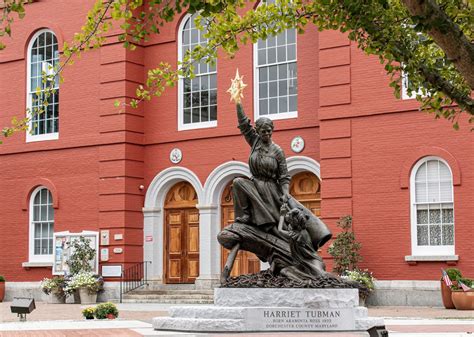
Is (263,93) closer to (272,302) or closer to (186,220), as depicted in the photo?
(186,220)

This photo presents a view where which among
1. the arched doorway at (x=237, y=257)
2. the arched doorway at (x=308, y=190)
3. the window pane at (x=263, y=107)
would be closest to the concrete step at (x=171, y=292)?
the arched doorway at (x=237, y=257)

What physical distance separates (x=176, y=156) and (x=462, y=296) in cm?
1011

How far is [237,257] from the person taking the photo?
25.4 meters

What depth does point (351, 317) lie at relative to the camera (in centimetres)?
1243

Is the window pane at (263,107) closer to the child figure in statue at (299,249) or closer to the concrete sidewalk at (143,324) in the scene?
the concrete sidewalk at (143,324)

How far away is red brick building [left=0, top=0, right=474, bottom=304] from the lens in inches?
854

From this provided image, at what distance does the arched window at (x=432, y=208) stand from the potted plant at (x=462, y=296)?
4.42 feet

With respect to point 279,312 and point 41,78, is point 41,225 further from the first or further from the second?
point 279,312

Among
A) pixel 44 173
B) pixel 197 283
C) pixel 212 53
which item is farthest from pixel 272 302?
pixel 44 173

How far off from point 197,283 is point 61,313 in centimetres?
560

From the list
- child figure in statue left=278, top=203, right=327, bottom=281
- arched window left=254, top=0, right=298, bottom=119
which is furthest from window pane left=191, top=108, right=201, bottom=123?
child figure in statue left=278, top=203, right=327, bottom=281


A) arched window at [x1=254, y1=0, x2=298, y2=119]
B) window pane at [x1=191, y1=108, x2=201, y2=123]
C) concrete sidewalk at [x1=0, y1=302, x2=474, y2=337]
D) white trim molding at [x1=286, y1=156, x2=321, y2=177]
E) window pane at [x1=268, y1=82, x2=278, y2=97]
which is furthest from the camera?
window pane at [x1=191, y1=108, x2=201, y2=123]

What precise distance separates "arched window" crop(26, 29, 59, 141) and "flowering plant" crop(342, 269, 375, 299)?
11268 mm

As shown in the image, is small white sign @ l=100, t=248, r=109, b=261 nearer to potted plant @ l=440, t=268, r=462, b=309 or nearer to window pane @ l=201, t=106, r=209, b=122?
window pane @ l=201, t=106, r=209, b=122
